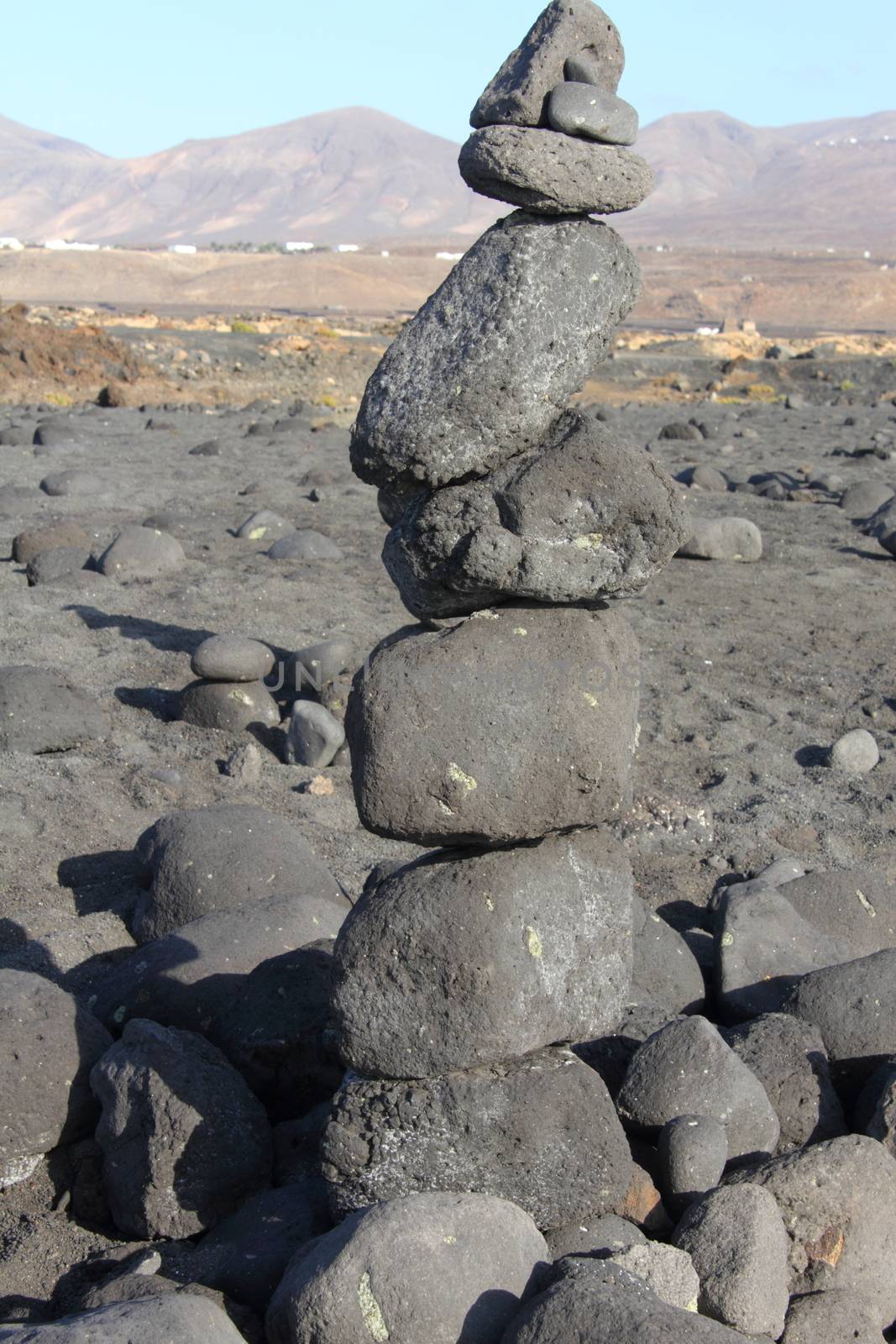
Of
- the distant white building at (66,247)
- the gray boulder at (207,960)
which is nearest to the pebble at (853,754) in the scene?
the gray boulder at (207,960)

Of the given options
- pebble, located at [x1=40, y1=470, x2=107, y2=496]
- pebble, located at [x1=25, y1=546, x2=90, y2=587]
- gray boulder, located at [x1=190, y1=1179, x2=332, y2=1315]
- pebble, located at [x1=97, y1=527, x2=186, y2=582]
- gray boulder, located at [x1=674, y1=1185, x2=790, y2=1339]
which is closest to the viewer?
gray boulder, located at [x1=674, y1=1185, x2=790, y2=1339]

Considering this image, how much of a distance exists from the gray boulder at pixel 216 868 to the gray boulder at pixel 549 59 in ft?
9.16

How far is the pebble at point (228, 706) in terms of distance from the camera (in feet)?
25.4

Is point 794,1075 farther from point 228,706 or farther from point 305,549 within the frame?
point 305,549

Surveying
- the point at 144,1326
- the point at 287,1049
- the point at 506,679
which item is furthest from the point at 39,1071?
→ the point at 506,679

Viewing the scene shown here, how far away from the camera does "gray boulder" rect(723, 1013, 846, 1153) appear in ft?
12.1

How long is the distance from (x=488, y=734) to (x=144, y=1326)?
147 cm

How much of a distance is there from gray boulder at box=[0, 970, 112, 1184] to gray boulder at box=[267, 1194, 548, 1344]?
3.67 feet

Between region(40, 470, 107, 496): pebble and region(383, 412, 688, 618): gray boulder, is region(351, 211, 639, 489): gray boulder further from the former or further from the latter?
region(40, 470, 107, 496): pebble

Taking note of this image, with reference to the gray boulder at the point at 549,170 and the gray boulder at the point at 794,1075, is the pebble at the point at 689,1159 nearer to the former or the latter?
the gray boulder at the point at 794,1075

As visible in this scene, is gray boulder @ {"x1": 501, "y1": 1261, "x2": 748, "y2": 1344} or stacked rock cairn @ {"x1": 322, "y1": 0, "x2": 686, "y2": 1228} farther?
stacked rock cairn @ {"x1": 322, "y1": 0, "x2": 686, "y2": 1228}

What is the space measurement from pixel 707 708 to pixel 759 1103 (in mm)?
4970

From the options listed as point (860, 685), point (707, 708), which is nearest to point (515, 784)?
point (707, 708)

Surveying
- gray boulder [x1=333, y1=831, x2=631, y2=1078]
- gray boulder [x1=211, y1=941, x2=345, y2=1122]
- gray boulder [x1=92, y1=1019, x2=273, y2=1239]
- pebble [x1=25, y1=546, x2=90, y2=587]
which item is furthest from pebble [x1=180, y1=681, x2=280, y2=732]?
gray boulder [x1=333, y1=831, x2=631, y2=1078]
